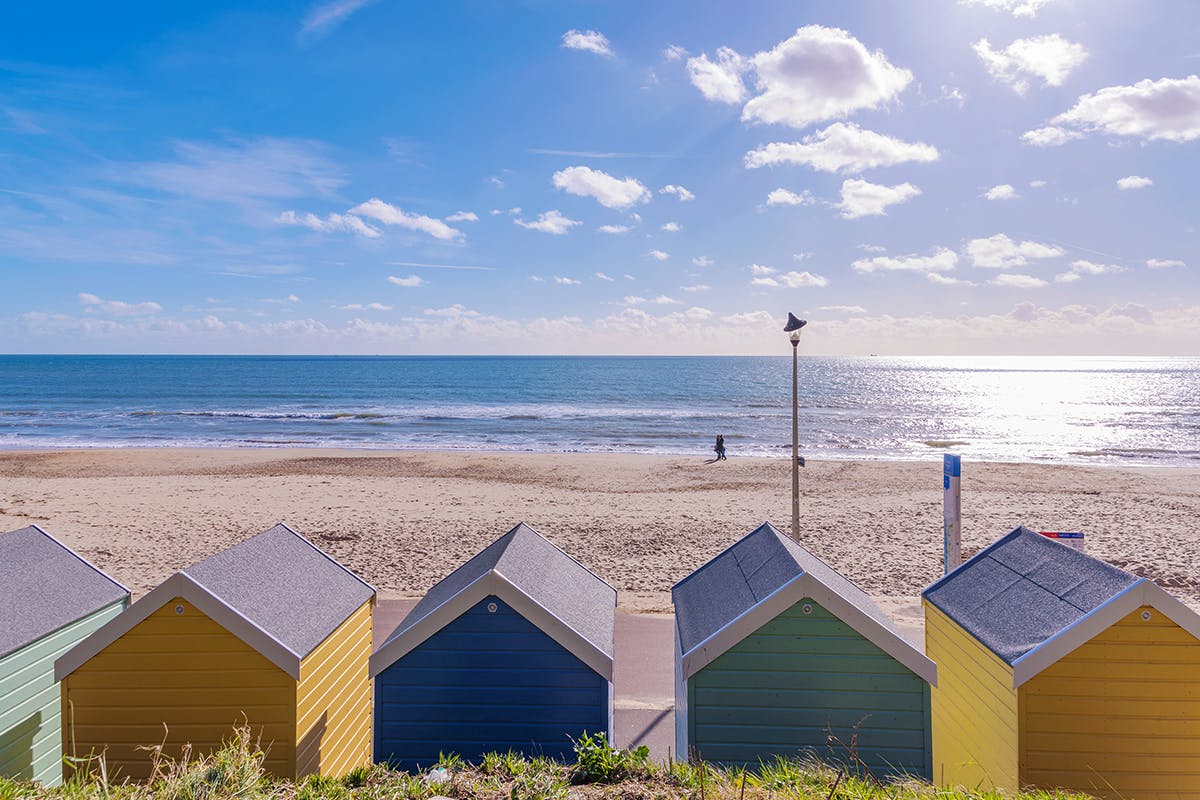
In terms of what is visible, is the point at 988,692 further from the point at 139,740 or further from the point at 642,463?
the point at 642,463

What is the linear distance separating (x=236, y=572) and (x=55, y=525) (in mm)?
17099

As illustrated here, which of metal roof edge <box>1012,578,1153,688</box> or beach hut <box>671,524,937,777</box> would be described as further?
beach hut <box>671,524,937,777</box>

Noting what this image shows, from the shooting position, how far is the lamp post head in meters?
11.1

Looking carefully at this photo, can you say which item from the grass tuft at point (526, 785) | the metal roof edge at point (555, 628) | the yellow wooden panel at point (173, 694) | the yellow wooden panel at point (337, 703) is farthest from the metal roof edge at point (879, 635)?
the yellow wooden panel at point (173, 694)

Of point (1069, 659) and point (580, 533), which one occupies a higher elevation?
point (1069, 659)

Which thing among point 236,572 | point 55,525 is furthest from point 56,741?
point 55,525

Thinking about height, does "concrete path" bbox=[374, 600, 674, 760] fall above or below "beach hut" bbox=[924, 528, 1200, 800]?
below

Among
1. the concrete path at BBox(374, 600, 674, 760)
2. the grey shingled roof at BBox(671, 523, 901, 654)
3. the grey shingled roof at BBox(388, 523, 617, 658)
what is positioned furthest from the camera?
the concrete path at BBox(374, 600, 674, 760)

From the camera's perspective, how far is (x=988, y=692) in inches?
206

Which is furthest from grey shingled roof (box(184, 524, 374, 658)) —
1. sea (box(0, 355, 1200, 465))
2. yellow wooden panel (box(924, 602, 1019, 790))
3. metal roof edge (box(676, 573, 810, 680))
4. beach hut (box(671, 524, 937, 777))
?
sea (box(0, 355, 1200, 465))

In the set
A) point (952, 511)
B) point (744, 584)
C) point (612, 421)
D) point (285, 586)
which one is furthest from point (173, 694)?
point (612, 421)

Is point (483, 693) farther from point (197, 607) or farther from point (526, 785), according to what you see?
point (197, 607)

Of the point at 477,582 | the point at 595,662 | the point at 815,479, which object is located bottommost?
the point at 815,479

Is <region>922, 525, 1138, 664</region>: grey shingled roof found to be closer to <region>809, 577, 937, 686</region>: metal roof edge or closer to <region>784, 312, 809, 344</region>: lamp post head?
<region>809, 577, 937, 686</region>: metal roof edge
